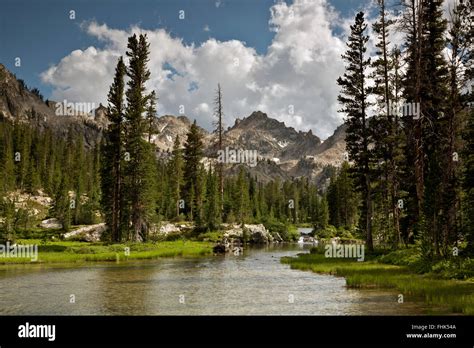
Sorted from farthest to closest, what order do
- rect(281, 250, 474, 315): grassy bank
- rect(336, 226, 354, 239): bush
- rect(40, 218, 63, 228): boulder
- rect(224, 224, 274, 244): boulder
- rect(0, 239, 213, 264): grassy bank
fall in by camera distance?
rect(336, 226, 354, 239): bush, rect(40, 218, 63, 228): boulder, rect(224, 224, 274, 244): boulder, rect(0, 239, 213, 264): grassy bank, rect(281, 250, 474, 315): grassy bank

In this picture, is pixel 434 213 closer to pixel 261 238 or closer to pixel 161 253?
pixel 161 253

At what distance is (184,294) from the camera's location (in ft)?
66.0

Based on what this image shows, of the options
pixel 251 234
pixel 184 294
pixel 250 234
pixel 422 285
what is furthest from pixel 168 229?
pixel 422 285

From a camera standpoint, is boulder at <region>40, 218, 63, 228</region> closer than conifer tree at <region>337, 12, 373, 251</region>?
No

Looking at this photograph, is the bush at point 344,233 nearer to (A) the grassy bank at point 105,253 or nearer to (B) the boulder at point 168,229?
(B) the boulder at point 168,229

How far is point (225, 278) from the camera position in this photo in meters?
26.4

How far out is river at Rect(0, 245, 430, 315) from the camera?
634 inches

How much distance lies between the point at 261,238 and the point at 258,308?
2279 inches

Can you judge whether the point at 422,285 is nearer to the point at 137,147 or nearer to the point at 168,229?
the point at 137,147

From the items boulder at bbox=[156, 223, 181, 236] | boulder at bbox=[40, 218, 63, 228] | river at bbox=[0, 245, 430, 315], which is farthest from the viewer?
boulder at bbox=[40, 218, 63, 228]

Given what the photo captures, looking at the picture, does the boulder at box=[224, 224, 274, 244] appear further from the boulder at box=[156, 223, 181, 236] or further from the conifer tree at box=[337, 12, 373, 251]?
the conifer tree at box=[337, 12, 373, 251]

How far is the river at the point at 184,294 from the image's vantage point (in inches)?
634

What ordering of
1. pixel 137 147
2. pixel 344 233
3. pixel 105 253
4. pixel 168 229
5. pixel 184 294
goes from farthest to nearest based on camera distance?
pixel 344 233, pixel 168 229, pixel 137 147, pixel 105 253, pixel 184 294

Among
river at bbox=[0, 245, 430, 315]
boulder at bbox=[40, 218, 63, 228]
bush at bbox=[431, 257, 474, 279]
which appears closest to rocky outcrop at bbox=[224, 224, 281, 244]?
boulder at bbox=[40, 218, 63, 228]
